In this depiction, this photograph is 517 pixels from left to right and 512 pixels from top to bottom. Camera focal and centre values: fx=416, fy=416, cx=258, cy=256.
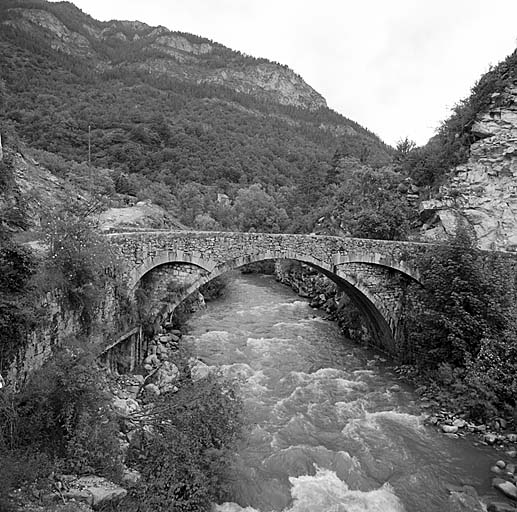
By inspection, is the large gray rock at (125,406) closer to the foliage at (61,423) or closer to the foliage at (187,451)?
the foliage at (187,451)

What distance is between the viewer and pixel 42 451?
6.46m

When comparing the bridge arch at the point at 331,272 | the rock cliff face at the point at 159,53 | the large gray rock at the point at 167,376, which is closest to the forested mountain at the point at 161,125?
the rock cliff face at the point at 159,53

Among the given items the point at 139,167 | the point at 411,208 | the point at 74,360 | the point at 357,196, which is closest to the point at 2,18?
the point at 139,167

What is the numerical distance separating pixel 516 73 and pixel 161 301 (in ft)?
63.3

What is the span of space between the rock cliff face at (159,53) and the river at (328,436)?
70875mm

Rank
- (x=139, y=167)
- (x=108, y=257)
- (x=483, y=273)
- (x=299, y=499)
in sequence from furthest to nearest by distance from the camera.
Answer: (x=139, y=167)
(x=483, y=273)
(x=108, y=257)
(x=299, y=499)

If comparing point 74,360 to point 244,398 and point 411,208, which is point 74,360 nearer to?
point 244,398

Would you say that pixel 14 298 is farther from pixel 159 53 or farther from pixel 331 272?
pixel 159 53

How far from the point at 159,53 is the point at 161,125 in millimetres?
57886

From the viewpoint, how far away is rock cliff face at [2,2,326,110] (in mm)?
75000

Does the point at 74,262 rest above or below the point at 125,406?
above

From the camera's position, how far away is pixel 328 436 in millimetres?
10656

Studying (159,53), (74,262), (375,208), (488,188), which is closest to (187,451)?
(74,262)

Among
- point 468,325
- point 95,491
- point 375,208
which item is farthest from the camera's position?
point 375,208
